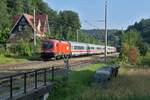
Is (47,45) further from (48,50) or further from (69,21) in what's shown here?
(69,21)

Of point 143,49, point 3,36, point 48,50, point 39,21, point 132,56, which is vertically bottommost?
point 132,56

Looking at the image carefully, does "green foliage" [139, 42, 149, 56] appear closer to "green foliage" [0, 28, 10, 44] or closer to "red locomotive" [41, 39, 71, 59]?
"green foliage" [0, 28, 10, 44]

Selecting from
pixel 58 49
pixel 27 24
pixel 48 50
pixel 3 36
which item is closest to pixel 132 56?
pixel 58 49

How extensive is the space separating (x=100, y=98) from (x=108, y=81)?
367 inches

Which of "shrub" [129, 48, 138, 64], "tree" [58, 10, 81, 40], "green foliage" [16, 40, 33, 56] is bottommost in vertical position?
"shrub" [129, 48, 138, 64]

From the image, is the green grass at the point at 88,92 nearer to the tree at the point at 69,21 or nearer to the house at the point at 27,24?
the house at the point at 27,24

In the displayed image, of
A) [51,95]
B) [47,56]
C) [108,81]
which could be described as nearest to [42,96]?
[51,95]

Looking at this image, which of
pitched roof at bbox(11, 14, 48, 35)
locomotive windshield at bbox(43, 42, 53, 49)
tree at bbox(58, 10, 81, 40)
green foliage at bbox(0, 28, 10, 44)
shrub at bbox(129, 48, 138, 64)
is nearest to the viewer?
locomotive windshield at bbox(43, 42, 53, 49)

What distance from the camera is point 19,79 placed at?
2333 centimetres

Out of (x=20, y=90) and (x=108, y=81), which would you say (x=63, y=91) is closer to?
(x=20, y=90)

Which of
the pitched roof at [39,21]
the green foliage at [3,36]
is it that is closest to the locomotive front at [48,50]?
the green foliage at [3,36]

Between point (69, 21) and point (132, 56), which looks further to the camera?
point (69, 21)

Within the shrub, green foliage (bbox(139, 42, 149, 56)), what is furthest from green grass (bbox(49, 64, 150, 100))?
green foliage (bbox(139, 42, 149, 56))

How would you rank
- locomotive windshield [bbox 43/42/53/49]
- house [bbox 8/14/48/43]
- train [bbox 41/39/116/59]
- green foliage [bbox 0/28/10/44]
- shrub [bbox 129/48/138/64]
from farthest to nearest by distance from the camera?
house [bbox 8/14/48/43]
green foliage [bbox 0/28/10/44]
shrub [bbox 129/48/138/64]
locomotive windshield [bbox 43/42/53/49]
train [bbox 41/39/116/59]
